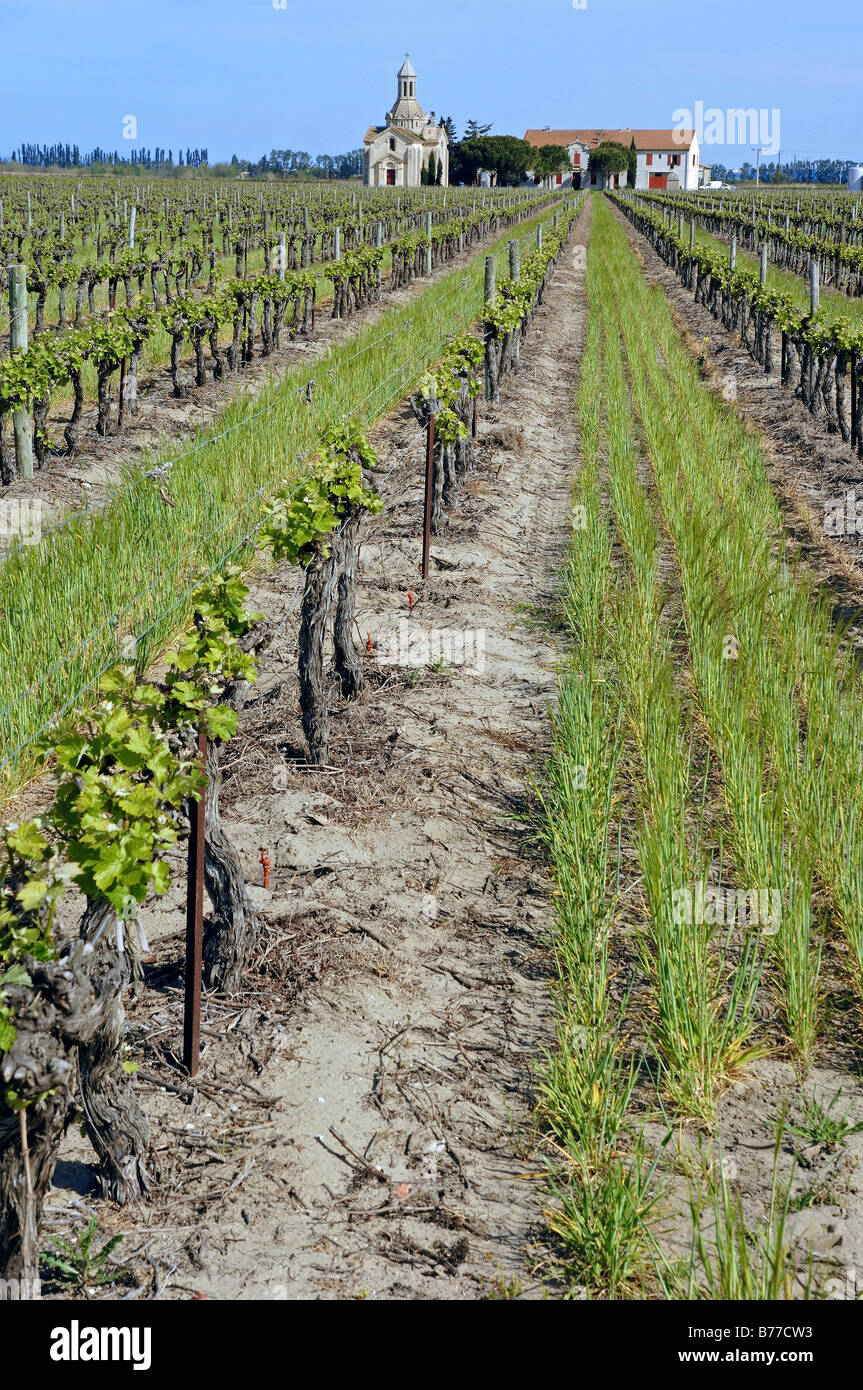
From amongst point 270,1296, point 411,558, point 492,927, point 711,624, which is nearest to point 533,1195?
point 270,1296

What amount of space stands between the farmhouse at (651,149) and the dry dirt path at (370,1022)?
128 meters

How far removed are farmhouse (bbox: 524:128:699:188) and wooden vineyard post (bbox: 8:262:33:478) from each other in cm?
12269

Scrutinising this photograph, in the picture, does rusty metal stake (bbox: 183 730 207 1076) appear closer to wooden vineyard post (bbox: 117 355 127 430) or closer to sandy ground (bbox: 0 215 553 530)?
sandy ground (bbox: 0 215 553 530)

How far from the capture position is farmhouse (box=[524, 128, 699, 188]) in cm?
12394

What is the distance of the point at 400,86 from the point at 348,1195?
12070 centimetres

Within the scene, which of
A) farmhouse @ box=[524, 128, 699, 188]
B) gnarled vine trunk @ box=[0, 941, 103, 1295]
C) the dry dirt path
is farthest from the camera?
farmhouse @ box=[524, 128, 699, 188]

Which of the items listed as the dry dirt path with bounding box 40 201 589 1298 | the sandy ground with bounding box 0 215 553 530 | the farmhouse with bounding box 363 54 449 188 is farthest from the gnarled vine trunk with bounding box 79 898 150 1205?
the farmhouse with bounding box 363 54 449 188

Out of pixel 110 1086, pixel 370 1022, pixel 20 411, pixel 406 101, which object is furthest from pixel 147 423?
pixel 406 101

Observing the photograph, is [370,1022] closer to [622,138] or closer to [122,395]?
[122,395]

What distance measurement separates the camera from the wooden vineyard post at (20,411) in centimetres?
1053

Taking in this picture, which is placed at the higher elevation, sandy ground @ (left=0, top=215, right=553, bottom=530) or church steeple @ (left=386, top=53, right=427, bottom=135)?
church steeple @ (left=386, top=53, right=427, bottom=135)

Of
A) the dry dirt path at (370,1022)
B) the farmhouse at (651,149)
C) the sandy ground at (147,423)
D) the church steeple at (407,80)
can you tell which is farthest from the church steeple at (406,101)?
the dry dirt path at (370,1022)

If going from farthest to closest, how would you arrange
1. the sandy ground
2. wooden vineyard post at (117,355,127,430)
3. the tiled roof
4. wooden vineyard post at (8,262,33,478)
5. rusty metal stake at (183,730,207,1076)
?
the tiled roof < wooden vineyard post at (117,355,127,430) < wooden vineyard post at (8,262,33,478) < the sandy ground < rusty metal stake at (183,730,207,1076)

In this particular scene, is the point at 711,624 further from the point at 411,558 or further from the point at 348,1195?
the point at 348,1195
